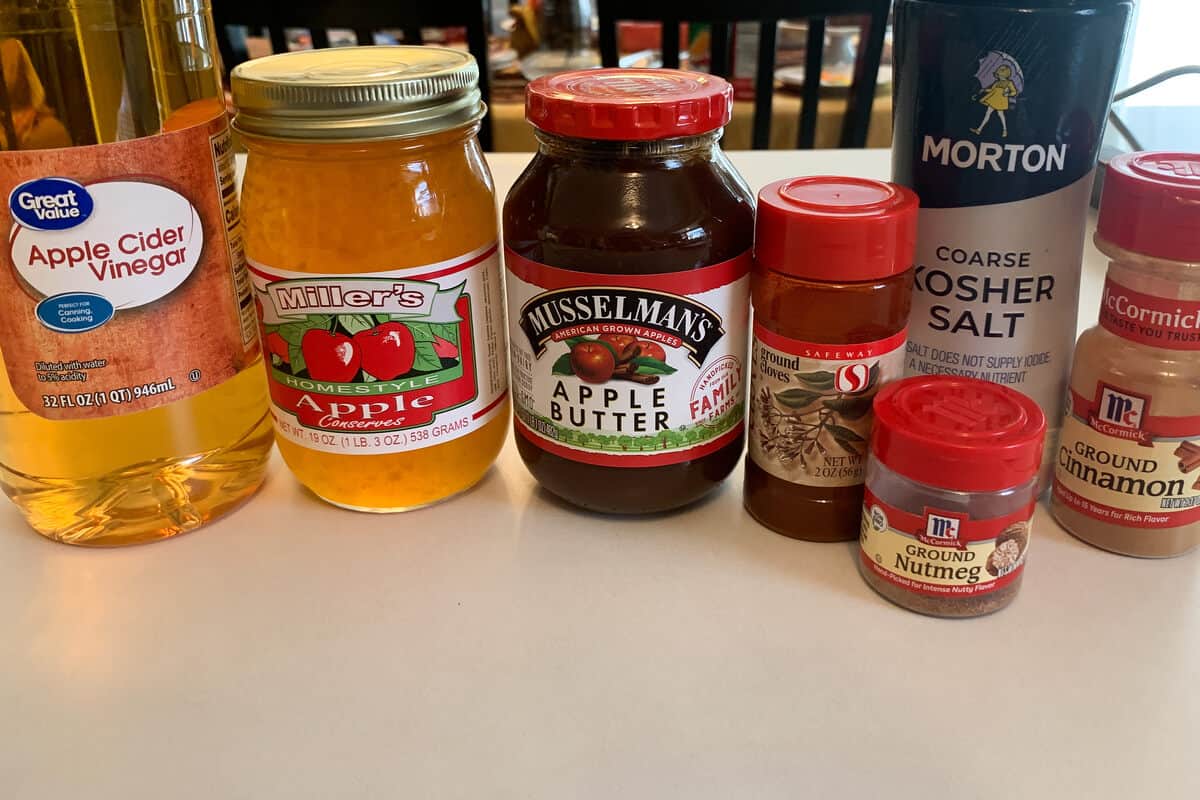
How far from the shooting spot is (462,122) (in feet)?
2.02

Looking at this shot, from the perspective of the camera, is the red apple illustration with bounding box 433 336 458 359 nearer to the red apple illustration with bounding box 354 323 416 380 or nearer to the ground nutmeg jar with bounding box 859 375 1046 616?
the red apple illustration with bounding box 354 323 416 380

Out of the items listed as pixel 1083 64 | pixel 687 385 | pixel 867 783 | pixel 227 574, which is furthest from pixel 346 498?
pixel 1083 64

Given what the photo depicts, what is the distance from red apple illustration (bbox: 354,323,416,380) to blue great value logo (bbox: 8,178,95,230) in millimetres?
160

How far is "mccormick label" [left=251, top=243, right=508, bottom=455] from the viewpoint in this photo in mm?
619

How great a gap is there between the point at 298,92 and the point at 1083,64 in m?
0.42

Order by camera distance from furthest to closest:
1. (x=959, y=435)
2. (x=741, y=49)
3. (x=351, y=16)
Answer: (x=741, y=49), (x=351, y=16), (x=959, y=435)

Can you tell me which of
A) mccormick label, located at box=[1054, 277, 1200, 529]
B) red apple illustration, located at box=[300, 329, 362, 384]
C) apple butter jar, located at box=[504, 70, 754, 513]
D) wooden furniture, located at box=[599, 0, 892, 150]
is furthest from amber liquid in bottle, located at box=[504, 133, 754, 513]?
wooden furniture, located at box=[599, 0, 892, 150]

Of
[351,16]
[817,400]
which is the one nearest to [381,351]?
[817,400]

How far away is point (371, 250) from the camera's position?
2.02 ft

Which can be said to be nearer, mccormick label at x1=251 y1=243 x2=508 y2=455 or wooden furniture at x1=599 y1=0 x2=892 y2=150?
mccormick label at x1=251 y1=243 x2=508 y2=455

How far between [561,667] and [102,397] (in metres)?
0.31

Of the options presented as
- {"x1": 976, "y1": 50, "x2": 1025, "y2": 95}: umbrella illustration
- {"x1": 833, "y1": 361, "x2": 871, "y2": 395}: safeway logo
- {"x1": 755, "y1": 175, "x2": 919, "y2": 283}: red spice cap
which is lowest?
{"x1": 833, "y1": 361, "x2": 871, "y2": 395}: safeway logo

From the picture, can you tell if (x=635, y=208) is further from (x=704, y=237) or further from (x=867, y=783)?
(x=867, y=783)

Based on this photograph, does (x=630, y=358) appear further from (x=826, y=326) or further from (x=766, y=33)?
(x=766, y=33)
